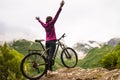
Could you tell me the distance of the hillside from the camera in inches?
775

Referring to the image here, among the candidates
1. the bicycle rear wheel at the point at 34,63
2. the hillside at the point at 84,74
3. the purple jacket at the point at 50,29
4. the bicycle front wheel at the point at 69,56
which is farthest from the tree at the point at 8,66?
the bicycle rear wheel at the point at 34,63

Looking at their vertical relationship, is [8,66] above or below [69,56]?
above

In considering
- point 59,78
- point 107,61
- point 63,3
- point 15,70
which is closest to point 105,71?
point 59,78

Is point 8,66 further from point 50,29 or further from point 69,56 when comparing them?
point 50,29

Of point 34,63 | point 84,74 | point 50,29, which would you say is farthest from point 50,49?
point 84,74

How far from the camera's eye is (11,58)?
94125mm

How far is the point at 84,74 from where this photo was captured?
2150 cm

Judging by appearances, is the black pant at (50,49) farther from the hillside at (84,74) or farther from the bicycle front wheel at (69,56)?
the bicycle front wheel at (69,56)

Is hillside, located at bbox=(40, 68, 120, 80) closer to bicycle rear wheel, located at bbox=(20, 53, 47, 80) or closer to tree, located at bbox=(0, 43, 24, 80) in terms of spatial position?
bicycle rear wheel, located at bbox=(20, 53, 47, 80)

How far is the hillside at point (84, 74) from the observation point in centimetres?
1969

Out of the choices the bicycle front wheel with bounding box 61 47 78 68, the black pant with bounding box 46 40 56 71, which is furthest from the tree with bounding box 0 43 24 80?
the black pant with bounding box 46 40 56 71

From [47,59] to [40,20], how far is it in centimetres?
229

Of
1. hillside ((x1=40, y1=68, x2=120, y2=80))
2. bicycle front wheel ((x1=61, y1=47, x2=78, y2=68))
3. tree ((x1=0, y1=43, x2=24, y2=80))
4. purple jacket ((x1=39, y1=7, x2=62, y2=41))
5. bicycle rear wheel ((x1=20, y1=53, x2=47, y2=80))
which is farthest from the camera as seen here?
tree ((x1=0, y1=43, x2=24, y2=80))

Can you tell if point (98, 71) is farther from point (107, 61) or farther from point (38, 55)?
point (107, 61)
